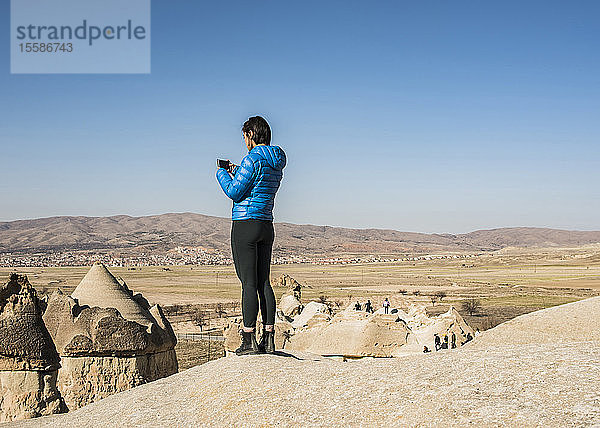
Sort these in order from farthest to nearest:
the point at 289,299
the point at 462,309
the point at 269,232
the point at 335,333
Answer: the point at 462,309 → the point at 289,299 → the point at 335,333 → the point at 269,232

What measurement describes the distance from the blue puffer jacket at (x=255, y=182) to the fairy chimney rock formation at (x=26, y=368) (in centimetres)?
465

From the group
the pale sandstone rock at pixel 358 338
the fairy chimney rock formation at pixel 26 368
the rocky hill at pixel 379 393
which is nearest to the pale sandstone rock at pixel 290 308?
the pale sandstone rock at pixel 358 338

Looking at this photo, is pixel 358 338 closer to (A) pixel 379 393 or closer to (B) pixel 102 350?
(B) pixel 102 350

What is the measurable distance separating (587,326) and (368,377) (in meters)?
6.22

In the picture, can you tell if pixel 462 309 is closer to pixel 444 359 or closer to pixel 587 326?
pixel 587 326

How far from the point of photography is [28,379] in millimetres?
8883

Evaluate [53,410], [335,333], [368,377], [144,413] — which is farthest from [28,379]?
[335,333]

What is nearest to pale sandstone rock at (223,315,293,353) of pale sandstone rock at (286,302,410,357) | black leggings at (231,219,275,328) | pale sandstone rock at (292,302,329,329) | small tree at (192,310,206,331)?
pale sandstone rock at (286,302,410,357)

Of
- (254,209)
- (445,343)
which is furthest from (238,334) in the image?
(254,209)

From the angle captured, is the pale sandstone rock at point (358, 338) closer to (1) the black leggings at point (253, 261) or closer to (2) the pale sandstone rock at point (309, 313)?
(2) the pale sandstone rock at point (309, 313)

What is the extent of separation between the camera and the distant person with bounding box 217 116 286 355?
226 inches

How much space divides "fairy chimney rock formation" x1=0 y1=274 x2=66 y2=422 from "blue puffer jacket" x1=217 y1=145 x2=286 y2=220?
4.65 metres

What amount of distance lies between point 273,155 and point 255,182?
1.03ft

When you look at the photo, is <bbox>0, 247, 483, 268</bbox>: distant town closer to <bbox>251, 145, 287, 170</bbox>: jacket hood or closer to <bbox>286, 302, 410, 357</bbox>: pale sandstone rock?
<bbox>286, 302, 410, 357</bbox>: pale sandstone rock
